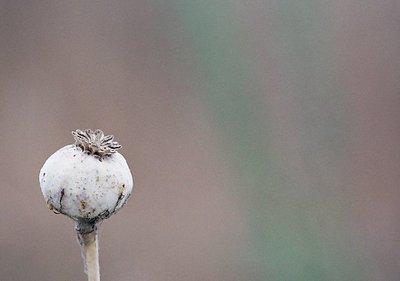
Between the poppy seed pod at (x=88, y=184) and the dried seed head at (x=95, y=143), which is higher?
the dried seed head at (x=95, y=143)

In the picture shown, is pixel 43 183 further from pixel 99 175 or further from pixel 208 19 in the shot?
pixel 208 19

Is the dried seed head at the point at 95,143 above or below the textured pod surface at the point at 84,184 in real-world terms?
above

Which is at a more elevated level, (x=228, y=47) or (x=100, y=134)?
(x=228, y=47)

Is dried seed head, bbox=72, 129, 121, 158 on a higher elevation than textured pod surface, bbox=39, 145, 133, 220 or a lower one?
higher

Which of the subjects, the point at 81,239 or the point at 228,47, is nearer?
the point at 81,239

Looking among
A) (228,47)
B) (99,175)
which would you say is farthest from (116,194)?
(228,47)
